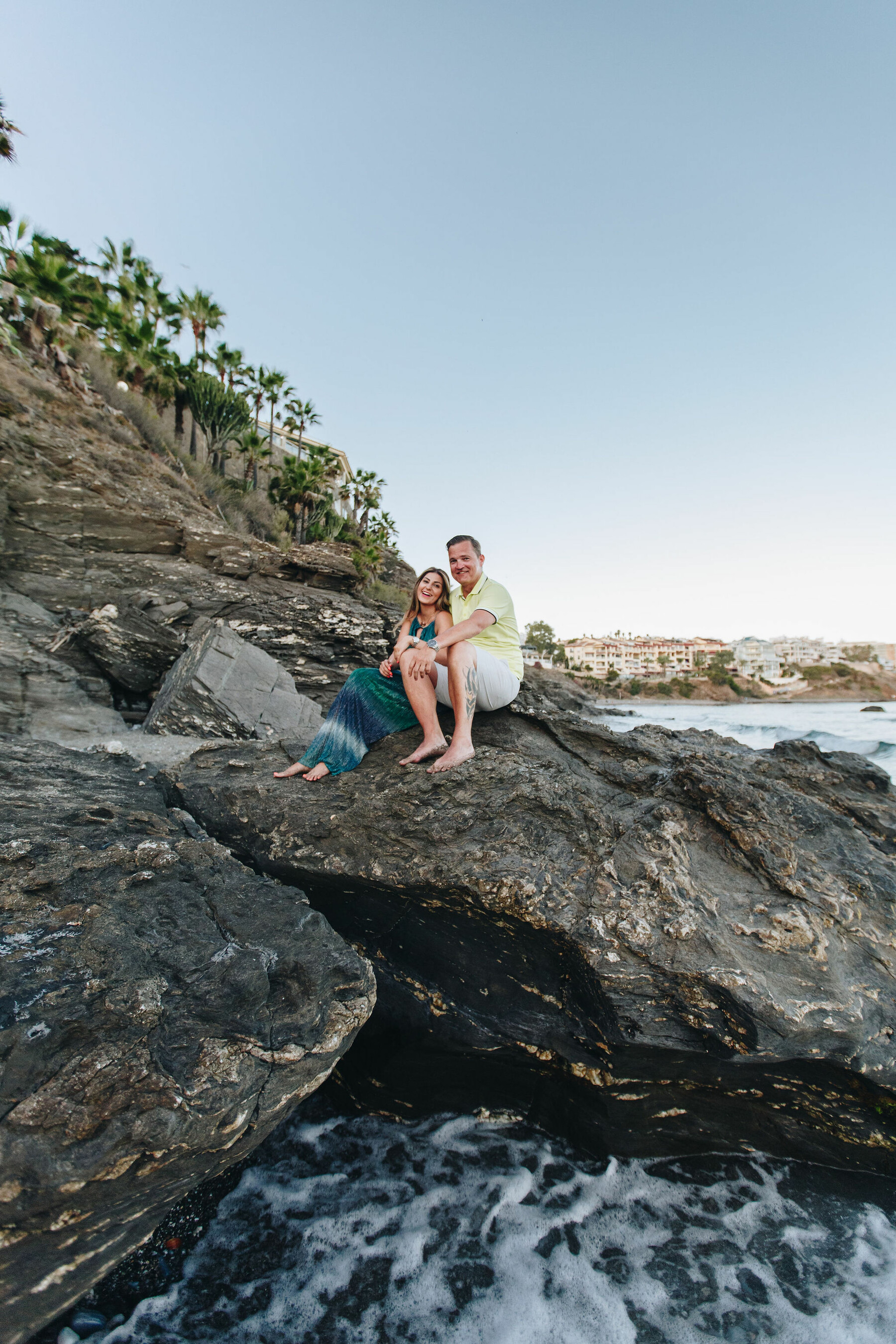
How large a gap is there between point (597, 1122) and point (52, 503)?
1164 cm

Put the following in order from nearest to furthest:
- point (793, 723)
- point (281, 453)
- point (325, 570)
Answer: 1. point (325, 570)
2. point (793, 723)
3. point (281, 453)

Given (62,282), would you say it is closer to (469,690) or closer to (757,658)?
(469,690)

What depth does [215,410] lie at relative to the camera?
80.8 feet

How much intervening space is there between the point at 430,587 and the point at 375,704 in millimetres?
884

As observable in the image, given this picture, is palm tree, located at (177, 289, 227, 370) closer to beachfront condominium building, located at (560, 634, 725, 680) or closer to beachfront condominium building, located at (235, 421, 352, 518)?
beachfront condominium building, located at (235, 421, 352, 518)

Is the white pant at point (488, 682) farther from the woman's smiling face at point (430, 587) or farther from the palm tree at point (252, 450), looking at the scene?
the palm tree at point (252, 450)

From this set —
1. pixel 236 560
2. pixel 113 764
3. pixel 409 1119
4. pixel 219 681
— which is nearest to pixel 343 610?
pixel 236 560

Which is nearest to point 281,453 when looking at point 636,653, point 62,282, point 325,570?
point 62,282

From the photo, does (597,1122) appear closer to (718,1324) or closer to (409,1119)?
(718,1324)

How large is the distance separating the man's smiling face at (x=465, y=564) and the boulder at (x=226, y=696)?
10.3 feet

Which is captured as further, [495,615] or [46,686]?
[46,686]

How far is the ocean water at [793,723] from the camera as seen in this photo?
1856 cm

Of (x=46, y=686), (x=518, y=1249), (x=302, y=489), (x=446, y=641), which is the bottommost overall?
(x=518, y=1249)

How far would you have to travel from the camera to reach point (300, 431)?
39469 mm
